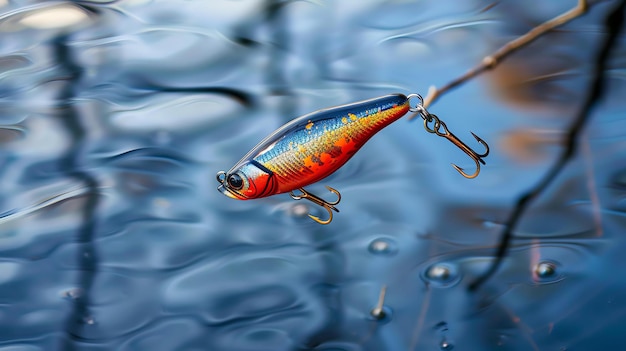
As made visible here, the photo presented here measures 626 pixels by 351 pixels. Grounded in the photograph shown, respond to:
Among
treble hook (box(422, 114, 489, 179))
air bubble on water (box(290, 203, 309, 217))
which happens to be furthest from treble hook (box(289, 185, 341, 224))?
treble hook (box(422, 114, 489, 179))

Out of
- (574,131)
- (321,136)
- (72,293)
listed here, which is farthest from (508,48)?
(72,293)

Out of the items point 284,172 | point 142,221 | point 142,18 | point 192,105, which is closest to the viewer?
point 284,172

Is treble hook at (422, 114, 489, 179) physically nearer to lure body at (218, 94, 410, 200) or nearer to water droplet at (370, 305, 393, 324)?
lure body at (218, 94, 410, 200)

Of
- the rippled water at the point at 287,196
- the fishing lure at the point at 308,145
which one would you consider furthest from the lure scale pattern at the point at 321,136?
the rippled water at the point at 287,196

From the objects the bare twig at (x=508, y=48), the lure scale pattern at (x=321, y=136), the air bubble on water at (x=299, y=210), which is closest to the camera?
the lure scale pattern at (x=321, y=136)

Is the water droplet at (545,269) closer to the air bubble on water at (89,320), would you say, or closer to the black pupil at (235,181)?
the black pupil at (235,181)

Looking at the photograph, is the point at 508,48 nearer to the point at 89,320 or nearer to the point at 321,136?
the point at 321,136

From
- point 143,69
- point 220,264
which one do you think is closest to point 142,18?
point 143,69

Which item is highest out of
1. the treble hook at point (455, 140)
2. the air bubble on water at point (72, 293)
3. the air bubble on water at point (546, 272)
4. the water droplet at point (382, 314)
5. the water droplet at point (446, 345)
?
the treble hook at point (455, 140)

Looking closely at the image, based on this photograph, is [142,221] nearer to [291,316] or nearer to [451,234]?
[291,316]
